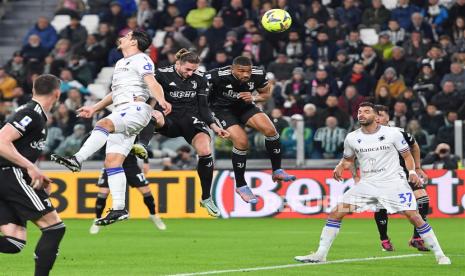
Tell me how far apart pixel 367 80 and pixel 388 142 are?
428 inches

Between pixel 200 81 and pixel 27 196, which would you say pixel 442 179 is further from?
pixel 27 196

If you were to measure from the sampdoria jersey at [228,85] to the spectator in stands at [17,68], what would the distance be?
41.0 feet

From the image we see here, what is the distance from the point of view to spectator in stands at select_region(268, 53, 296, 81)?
25.4 m

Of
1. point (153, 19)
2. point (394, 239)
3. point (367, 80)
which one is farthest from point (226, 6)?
point (394, 239)

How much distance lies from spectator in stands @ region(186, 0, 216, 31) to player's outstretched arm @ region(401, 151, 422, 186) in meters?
14.2

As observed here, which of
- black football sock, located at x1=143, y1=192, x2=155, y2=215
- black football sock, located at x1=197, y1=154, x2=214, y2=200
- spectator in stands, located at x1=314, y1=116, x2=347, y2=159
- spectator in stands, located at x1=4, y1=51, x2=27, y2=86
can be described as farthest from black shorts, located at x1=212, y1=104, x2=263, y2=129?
spectator in stands, located at x1=4, y1=51, x2=27, y2=86

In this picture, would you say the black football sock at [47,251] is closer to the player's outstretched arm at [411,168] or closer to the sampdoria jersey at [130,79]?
the sampdoria jersey at [130,79]

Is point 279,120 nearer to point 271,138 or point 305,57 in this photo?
point 305,57

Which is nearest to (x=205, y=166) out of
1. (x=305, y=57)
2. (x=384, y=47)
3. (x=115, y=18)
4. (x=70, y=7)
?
(x=305, y=57)

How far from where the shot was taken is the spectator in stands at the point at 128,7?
2889 cm

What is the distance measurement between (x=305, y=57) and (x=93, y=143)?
13.0 meters

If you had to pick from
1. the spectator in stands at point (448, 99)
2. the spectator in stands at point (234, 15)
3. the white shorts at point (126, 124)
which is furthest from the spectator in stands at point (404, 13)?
the white shorts at point (126, 124)

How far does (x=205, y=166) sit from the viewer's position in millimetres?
15688

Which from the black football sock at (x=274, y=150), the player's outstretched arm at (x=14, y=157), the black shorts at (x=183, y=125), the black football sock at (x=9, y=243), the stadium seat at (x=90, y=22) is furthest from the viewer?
the stadium seat at (x=90, y=22)
